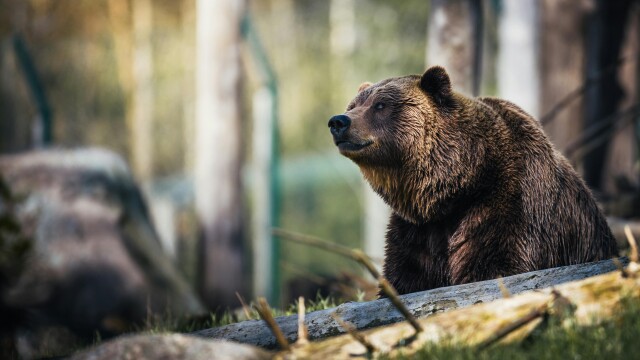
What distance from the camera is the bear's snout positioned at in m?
4.44

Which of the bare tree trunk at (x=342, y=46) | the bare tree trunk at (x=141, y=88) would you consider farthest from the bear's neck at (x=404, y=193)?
the bare tree trunk at (x=141, y=88)

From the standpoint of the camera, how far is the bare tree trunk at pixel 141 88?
20.2m

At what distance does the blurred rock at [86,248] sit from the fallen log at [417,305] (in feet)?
14.5

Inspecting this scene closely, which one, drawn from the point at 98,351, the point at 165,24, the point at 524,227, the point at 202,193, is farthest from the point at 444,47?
the point at 165,24

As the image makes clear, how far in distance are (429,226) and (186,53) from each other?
18.8 m

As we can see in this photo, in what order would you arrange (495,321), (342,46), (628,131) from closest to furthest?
1. (495,321)
2. (628,131)
3. (342,46)

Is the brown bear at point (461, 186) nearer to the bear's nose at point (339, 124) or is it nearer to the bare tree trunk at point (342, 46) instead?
the bear's nose at point (339, 124)

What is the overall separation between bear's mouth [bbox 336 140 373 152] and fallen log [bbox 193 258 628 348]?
1.01 meters

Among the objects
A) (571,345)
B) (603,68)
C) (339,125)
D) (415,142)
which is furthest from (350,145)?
(603,68)

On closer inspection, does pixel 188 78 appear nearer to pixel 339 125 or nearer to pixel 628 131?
pixel 628 131

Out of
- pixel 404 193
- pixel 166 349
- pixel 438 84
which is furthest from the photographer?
pixel 438 84

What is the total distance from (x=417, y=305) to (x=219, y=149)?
6082 millimetres

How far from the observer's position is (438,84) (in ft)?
15.1

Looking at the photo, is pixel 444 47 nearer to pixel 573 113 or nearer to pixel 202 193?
pixel 573 113
